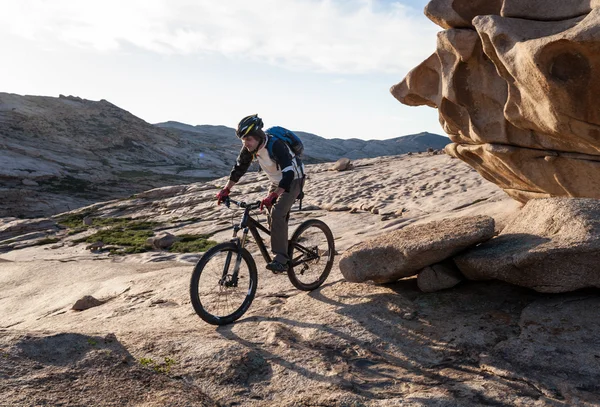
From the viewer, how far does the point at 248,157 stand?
295 inches

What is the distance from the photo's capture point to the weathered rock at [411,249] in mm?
6211

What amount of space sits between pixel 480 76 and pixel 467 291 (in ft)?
14.4

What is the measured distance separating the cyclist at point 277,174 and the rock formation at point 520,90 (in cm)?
355

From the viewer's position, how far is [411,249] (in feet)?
20.7

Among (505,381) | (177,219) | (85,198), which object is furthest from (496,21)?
(85,198)

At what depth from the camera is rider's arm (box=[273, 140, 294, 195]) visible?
22.7ft

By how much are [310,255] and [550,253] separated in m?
3.62

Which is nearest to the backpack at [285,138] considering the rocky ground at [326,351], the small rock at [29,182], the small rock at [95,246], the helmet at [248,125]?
the helmet at [248,125]

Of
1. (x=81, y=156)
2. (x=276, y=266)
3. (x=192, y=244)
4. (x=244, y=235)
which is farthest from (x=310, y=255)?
(x=81, y=156)

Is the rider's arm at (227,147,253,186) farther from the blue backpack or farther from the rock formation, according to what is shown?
the rock formation

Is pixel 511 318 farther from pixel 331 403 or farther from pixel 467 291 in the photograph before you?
pixel 331 403

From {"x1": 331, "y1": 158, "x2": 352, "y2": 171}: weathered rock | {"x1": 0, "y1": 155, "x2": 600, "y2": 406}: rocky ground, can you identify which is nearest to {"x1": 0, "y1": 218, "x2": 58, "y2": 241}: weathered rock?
{"x1": 331, "y1": 158, "x2": 352, "y2": 171}: weathered rock

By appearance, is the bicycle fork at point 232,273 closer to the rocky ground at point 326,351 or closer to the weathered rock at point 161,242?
the rocky ground at point 326,351

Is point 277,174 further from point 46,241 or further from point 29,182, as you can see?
point 29,182
